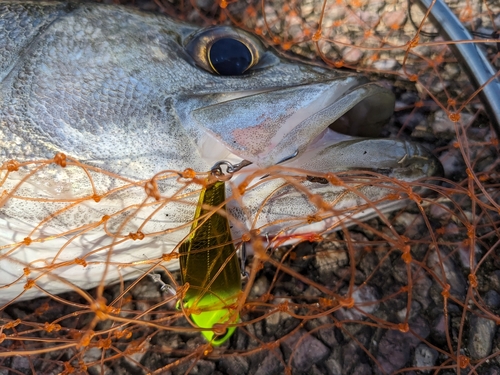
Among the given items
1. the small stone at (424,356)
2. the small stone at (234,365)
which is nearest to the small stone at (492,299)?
the small stone at (424,356)

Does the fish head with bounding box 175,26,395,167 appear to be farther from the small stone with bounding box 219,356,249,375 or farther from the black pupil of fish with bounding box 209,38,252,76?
the small stone with bounding box 219,356,249,375

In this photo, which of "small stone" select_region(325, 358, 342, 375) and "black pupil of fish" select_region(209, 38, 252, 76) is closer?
"black pupil of fish" select_region(209, 38, 252, 76)

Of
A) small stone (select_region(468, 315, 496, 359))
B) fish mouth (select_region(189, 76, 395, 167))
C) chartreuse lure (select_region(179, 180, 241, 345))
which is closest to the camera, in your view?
fish mouth (select_region(189, 76, 395, 167))

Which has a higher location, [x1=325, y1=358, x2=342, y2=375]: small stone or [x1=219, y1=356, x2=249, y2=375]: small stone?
[x1=219, y1=356, x2=249, y2=375]: small stone

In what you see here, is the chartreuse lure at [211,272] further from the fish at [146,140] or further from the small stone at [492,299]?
the small stone at [492,299]

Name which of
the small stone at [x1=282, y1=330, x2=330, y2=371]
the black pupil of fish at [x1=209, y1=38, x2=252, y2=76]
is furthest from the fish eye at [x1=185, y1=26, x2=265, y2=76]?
the small stone at [x1=282, y1=330, x2=330, y2=371]

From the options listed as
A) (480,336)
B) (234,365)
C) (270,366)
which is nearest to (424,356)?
(480,336)

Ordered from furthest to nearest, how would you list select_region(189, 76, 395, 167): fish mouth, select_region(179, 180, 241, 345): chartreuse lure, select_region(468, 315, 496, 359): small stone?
select_region(468, 315, 496, 359): small stone, select_region(179, 180, 241, 345): chartreuse lure, select_region(189, 76, 395, 167): fish mouth
